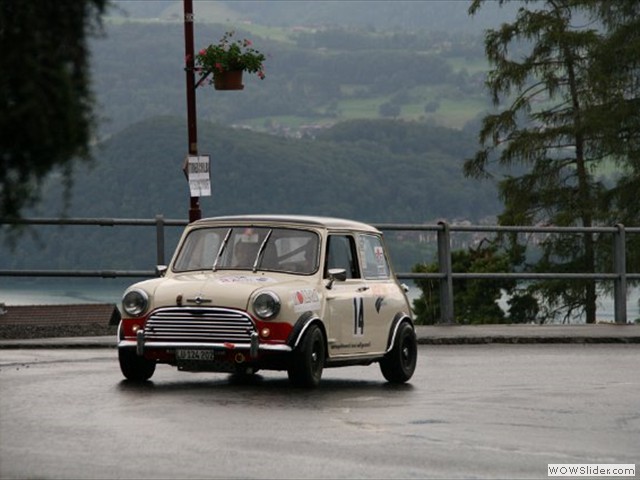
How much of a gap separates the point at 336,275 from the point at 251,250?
0.80 metres

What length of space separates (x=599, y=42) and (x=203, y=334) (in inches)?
2060

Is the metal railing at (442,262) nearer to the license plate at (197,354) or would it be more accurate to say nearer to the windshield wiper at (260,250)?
the windshield wiper at (260,250)

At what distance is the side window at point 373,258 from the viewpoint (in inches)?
740

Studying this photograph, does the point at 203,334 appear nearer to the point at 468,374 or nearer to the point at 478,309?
the point at 468,374

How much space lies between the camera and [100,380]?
17.6 metres

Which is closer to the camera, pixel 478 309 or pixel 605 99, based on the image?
pixel 605 99

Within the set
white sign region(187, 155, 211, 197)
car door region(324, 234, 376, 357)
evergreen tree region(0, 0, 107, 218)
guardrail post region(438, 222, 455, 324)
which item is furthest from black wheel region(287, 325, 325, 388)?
guardrail post region(438, 222, 455, 324)

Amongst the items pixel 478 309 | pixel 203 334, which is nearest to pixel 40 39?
pixel 203 334

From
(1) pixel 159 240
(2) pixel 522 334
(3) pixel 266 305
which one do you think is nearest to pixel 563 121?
(2) pixel 522 334

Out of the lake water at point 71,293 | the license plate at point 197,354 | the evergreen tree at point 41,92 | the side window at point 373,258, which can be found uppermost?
the evergreen tree at point 41,92

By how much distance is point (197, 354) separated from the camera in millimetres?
16562

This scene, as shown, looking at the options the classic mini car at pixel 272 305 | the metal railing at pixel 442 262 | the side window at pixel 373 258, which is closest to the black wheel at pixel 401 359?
the classic mini car at pixel 272 305

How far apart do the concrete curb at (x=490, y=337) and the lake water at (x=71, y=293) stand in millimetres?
3843

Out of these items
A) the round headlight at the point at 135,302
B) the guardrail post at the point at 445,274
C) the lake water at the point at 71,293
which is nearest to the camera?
the round headlight at the point at 135,302
